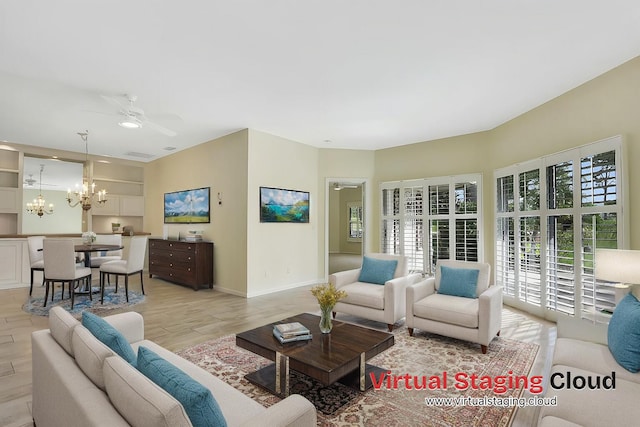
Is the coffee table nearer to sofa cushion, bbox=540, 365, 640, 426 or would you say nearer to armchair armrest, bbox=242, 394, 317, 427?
armchair armrest, bbox=242, 394, 317, 427

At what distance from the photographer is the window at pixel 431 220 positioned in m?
5.80

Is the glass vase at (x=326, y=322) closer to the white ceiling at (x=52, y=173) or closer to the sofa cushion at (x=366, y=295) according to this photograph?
the sofa cushion at (x=366, y=295)

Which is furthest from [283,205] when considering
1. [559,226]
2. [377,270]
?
[559,226]

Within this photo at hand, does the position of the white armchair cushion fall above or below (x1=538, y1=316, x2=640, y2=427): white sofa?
above

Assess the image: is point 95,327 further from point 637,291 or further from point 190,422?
point 637,291

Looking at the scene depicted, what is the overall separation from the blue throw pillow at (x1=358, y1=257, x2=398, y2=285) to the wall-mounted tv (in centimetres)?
339

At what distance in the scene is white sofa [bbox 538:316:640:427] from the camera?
1.49m

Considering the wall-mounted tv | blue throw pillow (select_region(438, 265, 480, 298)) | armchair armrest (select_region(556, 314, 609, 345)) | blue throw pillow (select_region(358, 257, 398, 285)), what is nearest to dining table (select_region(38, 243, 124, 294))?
the wall-mounted tv

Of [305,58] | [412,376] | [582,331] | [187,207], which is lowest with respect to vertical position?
[412,376]

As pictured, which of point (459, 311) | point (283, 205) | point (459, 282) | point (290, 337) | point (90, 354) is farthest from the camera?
point (283, 205)

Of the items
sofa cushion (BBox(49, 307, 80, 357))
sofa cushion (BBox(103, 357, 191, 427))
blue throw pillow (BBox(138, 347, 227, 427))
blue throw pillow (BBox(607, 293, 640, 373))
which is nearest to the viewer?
sofa cushion (BBox(103, 357, 191, 427))

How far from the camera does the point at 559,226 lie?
413 cm

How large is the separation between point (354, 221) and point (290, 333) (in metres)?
10.4

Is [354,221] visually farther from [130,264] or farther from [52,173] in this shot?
[52,173]
